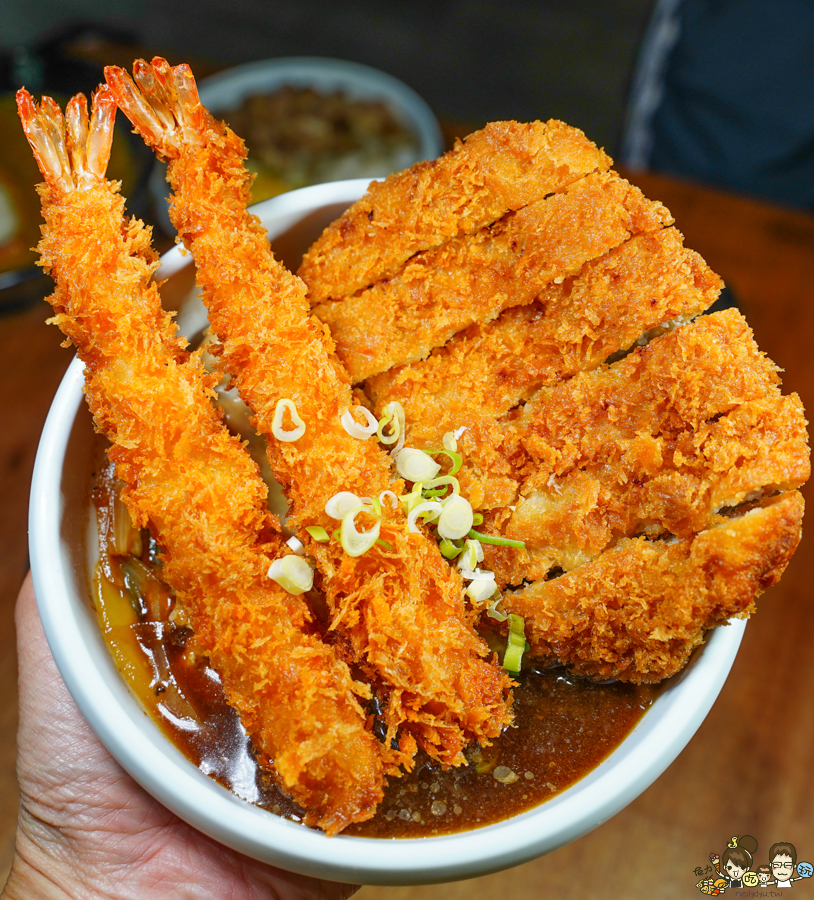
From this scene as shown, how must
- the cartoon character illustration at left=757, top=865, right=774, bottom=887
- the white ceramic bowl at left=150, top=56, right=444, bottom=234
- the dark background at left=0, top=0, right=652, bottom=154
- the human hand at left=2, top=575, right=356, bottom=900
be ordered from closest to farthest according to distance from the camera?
the human hand at left=2, top=575, right=356, bottom=900, the cartoon character illustration at left=757, top=865, right=774, bottom=887, the white ceramic bowl at left=150, top=56, right=444, bottom=234, the dark background at left=0, top=0, right=652, bottom=154

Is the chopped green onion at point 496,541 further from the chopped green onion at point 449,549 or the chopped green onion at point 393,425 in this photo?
the chopped green onion at point 393,425

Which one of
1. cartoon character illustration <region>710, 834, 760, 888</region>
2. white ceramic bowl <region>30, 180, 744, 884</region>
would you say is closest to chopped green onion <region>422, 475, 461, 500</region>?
white ceramic bowl <region>30, 180, 744, 884</region>

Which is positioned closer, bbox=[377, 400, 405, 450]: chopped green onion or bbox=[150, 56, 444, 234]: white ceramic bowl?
bbox=[377, 400, 405, 450]: chopped green onion

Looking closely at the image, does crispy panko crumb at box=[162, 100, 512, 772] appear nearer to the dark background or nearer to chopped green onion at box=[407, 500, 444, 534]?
chopped green onion at box=[407, 500, 444, 534]

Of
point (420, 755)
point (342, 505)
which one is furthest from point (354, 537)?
point (420, 755)

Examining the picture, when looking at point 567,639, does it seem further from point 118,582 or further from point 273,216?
point 273,216

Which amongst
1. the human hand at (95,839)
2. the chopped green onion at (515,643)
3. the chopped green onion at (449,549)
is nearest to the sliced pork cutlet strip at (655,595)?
the chopped green onion at (515,643)

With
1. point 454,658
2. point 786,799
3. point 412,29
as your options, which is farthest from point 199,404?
point 412,29

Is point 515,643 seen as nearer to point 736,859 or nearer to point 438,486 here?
point 438,486
